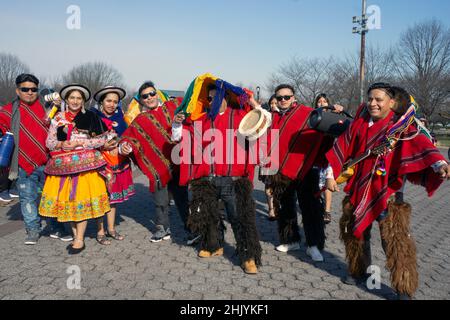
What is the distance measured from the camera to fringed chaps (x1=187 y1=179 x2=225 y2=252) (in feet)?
12.9

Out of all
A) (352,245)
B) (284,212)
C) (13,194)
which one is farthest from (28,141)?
(352,245)

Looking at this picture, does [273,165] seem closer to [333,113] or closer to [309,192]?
[309,192]

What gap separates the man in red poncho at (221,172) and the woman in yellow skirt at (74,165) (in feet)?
3.63

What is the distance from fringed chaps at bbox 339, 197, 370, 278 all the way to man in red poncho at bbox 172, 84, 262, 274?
91 cm

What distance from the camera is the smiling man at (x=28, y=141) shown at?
4500 mm

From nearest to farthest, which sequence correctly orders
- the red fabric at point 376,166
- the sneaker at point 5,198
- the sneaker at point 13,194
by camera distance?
the red fabric at point 376,166 < the sneaker at point 5,198 < the sneaker at point 13,194

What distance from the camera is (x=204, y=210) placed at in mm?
3961

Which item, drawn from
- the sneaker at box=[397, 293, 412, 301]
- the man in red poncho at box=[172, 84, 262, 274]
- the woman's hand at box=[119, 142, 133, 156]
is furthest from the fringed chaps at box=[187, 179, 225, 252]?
the sneaker at box=[397, 293, 412, 301]

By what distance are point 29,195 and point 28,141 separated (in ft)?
2.27

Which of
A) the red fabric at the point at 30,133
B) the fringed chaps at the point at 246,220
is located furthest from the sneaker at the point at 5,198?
the fringed chaps at the point at 246,220

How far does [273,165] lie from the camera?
4.11 meters

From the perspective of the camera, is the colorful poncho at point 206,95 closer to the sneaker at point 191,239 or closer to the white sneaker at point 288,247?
the sneaker at point 191,239

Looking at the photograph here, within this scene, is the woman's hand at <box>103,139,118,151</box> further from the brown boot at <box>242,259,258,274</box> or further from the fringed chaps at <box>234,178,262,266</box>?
the brown boot at <box>242,259,258,274</box>
